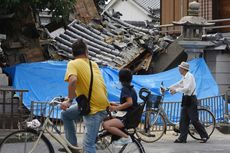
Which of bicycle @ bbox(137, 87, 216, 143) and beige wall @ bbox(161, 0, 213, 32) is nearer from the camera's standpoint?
bicycle @ bbox(137, 87, 216, 143)

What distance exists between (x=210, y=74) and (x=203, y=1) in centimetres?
497

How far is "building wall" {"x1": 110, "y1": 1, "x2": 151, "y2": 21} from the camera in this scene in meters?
46.4

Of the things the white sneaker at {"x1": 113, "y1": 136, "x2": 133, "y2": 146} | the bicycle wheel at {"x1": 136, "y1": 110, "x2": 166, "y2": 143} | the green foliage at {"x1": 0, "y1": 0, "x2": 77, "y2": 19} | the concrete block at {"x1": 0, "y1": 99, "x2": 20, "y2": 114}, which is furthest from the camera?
the green foliage at {"x1": 0, "y1": 0, "x2": 77, "y2": 19}

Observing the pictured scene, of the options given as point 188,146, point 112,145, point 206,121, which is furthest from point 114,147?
point 206,121

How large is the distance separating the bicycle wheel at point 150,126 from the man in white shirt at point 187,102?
0.55m

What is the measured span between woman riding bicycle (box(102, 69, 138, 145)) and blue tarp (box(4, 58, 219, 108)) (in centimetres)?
676

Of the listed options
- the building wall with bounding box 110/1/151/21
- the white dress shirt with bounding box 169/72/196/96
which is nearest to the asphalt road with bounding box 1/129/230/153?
the white dress shirt with bounding box 169/72/196/96

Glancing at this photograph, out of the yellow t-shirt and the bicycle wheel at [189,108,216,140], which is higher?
the yellow t-shirt

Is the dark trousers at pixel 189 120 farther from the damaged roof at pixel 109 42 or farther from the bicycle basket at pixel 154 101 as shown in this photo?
the damaged roof at pixel 109 42

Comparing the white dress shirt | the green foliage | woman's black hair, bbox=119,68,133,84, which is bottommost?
the white dress shirt

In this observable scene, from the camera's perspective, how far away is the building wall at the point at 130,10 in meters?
46.4

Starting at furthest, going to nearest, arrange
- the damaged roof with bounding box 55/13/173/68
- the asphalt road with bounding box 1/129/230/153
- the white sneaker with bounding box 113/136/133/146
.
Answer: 1. the damaged roof with bounding box 55/13/173/68
2. the asphalt road with bounding box 1/129/230/153
3. the white sneaker with bounding box 113/136/133/146

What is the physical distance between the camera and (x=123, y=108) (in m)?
7.56

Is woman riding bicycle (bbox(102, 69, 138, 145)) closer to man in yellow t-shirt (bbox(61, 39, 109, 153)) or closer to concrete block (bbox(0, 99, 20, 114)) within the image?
man in yellow t-shirt (bbox(61, 39, 109, 153))
